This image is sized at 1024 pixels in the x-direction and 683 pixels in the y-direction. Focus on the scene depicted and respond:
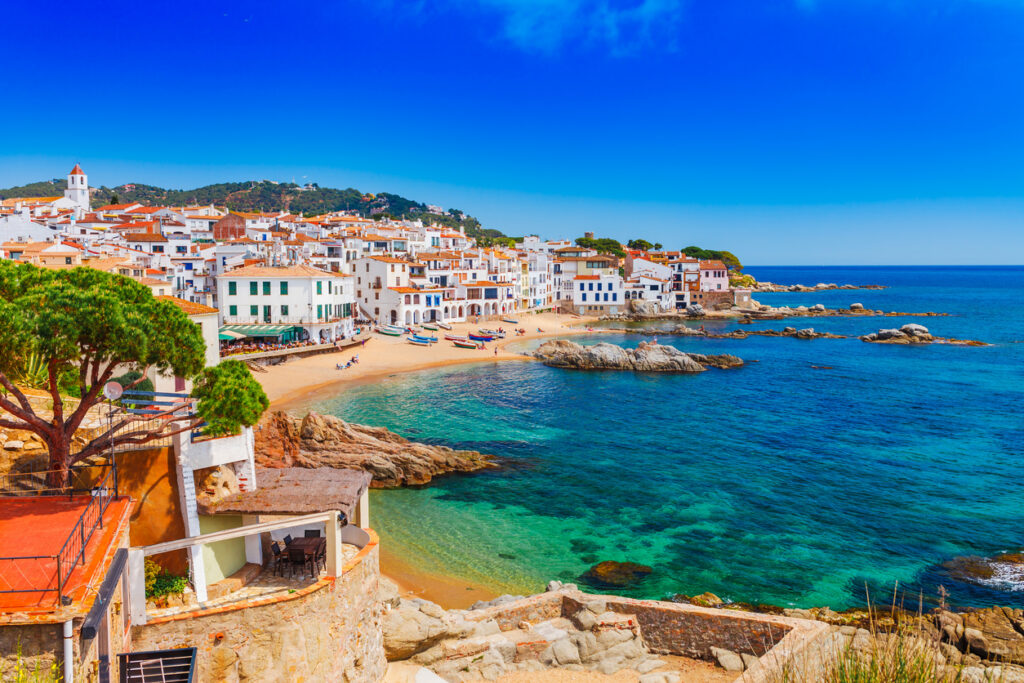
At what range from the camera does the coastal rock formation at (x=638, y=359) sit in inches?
2333

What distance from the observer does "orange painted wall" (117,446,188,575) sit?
39.9ft

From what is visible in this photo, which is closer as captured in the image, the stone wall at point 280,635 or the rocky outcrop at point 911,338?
the stone wall at point 280,635

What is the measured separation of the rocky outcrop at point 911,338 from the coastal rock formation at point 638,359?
103ft

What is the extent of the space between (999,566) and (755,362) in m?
46.0

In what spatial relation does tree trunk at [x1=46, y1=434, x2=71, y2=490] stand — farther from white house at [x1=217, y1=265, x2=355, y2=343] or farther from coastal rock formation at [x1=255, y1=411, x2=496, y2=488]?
white house at [x1=217, y1=265, x2=355, y2=343]

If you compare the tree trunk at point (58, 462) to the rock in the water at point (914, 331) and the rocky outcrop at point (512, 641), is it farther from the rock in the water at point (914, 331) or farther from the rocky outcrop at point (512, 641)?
the rock in the water at point (914, 331)

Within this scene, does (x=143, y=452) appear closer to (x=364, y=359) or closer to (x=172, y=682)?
(x=172, y=682)

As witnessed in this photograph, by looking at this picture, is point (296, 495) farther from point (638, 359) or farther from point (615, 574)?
point (638, 359)

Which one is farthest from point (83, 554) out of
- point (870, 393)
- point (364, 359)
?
point (870, 393)

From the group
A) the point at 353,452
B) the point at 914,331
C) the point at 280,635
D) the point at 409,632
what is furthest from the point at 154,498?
the point at 914,331

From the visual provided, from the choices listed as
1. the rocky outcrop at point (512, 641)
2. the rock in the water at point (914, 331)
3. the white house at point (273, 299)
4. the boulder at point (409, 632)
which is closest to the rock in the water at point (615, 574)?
the rocky outcrop at point (512, 641)

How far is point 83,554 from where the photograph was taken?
8.81 m

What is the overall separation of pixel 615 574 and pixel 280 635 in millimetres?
12304

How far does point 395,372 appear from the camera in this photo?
180 feet
